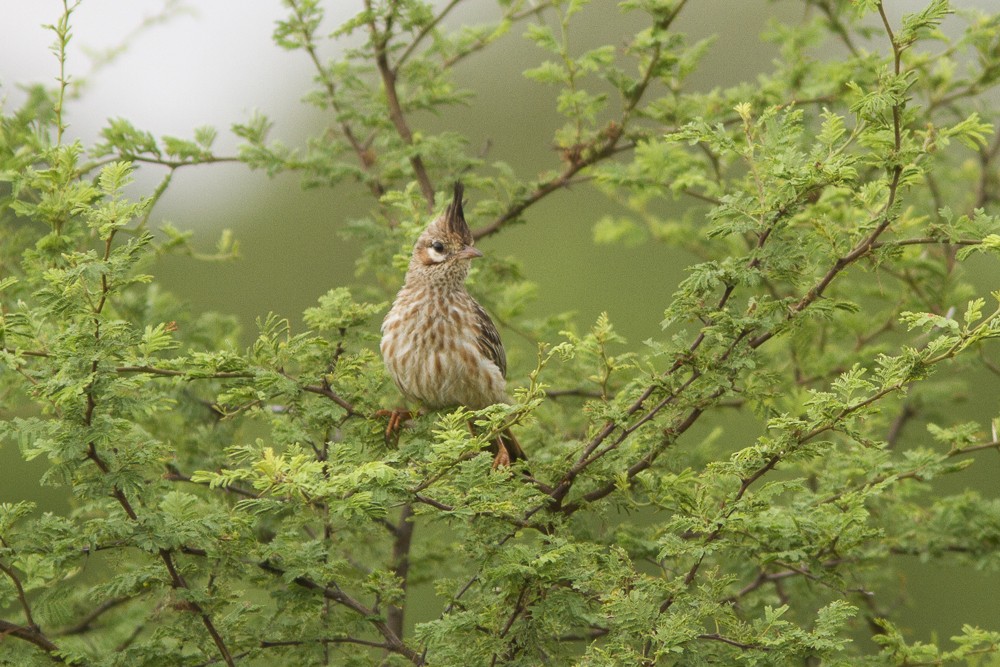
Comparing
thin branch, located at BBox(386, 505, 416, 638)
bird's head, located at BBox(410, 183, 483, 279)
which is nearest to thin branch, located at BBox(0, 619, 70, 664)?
thin branch, located at BBox(386, 505, 416, 638)

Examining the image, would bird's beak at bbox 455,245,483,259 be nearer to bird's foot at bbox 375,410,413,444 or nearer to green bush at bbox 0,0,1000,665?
green bush at bbox 0,0,1000,665

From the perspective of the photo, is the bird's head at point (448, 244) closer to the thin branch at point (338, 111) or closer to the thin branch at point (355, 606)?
the thin branch at point (338, 111)

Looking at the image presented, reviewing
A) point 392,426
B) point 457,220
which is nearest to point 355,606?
point 392,426

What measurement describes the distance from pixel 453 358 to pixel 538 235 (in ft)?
42.0

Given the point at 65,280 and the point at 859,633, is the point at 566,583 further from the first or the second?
the point at 859,633

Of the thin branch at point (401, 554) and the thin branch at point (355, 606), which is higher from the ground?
the thin branch at point (401, 554)

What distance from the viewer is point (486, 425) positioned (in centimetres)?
356

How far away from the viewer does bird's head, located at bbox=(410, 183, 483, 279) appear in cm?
576

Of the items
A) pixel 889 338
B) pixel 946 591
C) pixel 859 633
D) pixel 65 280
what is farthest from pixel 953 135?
pixel 946 591

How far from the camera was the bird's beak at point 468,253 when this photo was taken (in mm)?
5719

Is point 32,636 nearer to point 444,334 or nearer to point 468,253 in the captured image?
point 444,334

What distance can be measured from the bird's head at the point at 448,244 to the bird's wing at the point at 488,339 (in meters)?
0.28

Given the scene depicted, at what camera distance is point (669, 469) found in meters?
4.78

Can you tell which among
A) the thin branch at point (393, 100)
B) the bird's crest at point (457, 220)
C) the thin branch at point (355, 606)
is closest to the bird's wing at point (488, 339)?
the bird's crest at point (457, 220)
